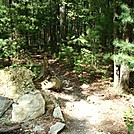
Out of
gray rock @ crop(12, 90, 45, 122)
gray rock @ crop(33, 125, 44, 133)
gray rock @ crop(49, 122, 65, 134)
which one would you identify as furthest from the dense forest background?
gray rock @ crop(49, 122, 65, 134)

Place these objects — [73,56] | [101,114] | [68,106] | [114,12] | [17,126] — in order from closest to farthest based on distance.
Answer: [17,126]
[101,114]
[68,106]
[114,12]
[73,56]

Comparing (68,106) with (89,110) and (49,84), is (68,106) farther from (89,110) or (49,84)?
(49,84)

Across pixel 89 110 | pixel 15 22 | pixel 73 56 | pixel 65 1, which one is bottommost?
pixel 89 110

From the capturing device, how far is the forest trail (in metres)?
6.12

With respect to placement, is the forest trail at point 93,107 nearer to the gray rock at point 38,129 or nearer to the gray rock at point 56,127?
the gray rock at point 56,127

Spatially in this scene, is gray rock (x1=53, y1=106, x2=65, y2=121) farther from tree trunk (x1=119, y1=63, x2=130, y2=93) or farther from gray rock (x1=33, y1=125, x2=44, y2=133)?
tree trunk (x1=119, y1=63, x2=130, y2=93)

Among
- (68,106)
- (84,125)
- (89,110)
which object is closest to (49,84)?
(68,106)

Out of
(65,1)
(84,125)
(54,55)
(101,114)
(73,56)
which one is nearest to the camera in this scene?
(84,125)

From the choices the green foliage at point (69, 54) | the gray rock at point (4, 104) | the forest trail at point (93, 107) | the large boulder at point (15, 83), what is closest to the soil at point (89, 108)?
the forest trail at point (93, 107)

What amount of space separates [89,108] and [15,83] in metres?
2.48

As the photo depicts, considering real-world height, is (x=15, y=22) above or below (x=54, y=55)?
above

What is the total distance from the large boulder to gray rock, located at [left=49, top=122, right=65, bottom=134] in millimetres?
1546

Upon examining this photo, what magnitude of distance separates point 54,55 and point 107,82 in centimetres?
580

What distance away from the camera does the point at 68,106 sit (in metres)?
7.41
